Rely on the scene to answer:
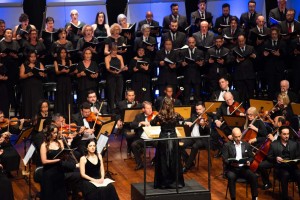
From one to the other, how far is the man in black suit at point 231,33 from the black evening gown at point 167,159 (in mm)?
4540

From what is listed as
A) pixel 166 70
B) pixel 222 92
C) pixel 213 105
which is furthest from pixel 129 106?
pixel 222 92

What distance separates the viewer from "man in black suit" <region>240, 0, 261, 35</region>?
1413cm

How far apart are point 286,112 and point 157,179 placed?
3.18 metres

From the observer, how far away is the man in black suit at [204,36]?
13.6m

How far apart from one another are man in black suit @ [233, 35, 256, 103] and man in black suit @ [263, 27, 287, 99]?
0.33m

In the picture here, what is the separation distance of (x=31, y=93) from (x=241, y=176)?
4.46 m

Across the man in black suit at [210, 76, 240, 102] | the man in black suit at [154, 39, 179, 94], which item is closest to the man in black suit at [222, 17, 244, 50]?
the man in black suit at [154, 39, 179, 94]

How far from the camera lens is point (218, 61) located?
43.5 ft

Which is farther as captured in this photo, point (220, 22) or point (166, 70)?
point (220, 22)

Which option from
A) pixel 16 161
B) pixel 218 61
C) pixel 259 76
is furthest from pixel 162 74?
pixel 16 161

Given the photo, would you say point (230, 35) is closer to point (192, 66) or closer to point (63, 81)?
point (192, 66)

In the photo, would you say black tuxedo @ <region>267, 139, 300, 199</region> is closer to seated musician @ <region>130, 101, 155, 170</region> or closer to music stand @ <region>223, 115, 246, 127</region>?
music stand @ <region>223, 115, 246, 127</region>

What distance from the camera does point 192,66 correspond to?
1329 cm

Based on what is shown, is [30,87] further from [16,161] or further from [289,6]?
[289,6]
